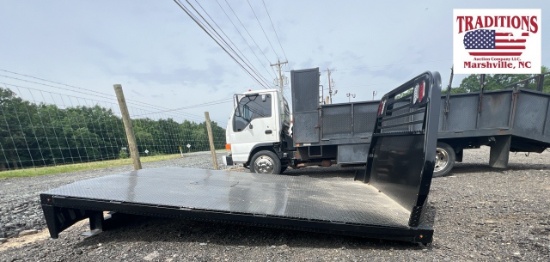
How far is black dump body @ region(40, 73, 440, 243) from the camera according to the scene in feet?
6.50

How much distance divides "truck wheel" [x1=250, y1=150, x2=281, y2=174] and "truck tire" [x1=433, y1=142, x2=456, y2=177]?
143 inches

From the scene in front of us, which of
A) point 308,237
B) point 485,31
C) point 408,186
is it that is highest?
point 485,31

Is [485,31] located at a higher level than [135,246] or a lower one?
higher

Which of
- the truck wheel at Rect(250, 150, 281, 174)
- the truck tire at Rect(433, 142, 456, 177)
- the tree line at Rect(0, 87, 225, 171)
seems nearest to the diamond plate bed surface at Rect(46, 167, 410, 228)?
the truck wheel at Rect(250, 150, 281, 174)

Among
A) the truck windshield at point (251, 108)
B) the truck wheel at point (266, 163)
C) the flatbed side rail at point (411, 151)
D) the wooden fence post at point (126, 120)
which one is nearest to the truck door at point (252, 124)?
the truck windshield at point (251, 108)

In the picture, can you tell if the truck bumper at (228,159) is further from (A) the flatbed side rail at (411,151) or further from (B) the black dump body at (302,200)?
(A) the flatbed side rail at (411,151)

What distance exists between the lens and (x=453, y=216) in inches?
109

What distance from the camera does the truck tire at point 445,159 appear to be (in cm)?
530

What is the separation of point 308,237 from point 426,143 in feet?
4.44

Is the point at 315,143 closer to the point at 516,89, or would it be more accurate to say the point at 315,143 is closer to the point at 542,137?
the point at 516,89

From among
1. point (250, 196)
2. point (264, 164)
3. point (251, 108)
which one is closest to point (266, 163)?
point (264, 164)

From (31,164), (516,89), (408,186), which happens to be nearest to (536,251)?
(408,186)

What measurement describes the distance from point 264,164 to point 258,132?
84 centimetres

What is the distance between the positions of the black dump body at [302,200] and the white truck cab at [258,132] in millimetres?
2964
